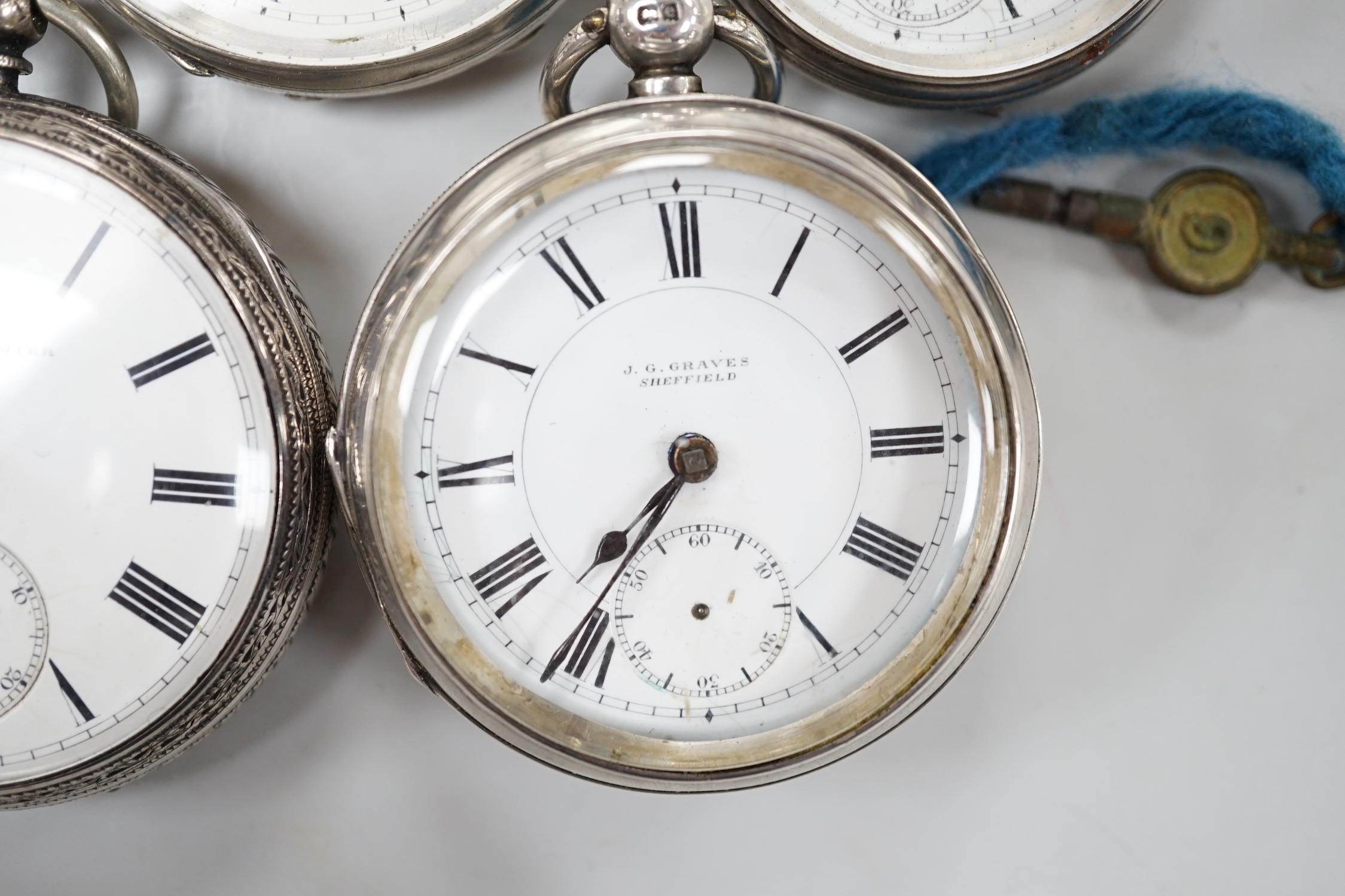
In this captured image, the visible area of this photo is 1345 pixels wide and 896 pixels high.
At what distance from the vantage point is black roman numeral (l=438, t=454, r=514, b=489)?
2.16 ft

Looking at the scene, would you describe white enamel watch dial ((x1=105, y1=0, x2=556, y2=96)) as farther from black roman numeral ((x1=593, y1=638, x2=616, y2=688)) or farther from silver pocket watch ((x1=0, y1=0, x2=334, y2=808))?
black roman numeral ((x1=593, y1=638, x2=616, y2=688))

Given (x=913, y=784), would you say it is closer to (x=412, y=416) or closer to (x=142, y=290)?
(x=412, y=416)

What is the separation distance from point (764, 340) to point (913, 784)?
45cm

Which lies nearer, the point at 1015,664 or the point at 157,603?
the point at 157,603

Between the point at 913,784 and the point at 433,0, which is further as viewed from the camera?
the point at 913,784

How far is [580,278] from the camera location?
2.14 ft

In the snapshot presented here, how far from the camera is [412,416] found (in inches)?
25.7

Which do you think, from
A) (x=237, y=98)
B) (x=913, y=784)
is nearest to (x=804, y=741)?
(x=913, y=784)

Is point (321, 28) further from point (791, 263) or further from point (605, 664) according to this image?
point (605, 664)

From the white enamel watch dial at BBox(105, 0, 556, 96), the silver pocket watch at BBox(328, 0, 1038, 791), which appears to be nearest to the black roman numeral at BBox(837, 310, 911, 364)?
the silver pocket watch at BBox(328, 0, 1038, 791)

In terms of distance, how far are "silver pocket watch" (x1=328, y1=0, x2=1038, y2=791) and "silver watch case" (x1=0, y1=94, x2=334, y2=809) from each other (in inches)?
2.5

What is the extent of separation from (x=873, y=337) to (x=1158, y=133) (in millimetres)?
339

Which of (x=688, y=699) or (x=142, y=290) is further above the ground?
(x=142, y=290)

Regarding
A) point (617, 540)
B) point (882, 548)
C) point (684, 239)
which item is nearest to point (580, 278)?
point (684, 239)
